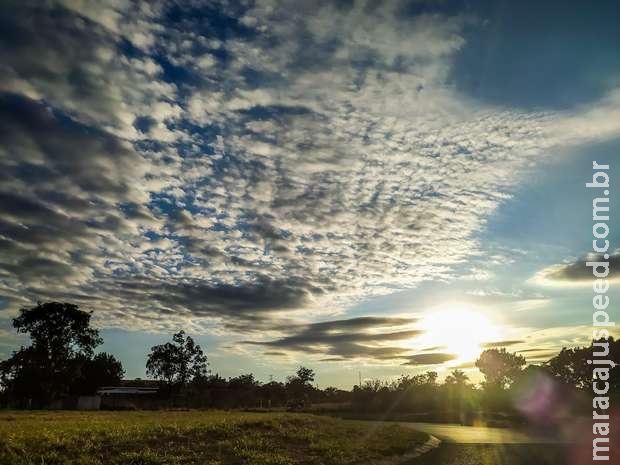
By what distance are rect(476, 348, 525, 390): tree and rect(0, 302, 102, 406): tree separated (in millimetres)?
118761

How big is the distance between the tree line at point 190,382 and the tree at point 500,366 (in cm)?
1827

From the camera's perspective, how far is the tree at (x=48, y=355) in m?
71.1

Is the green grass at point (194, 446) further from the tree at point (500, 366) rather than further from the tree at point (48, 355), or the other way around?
the tree at point (500, 366)

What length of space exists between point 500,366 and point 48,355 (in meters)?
129

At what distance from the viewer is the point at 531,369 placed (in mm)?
125375

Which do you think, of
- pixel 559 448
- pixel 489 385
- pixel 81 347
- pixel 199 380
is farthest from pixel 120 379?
pixel 559 448

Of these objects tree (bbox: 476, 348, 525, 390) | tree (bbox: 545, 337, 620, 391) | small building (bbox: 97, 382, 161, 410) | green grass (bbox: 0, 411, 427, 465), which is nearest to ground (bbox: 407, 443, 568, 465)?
green grass (bbox: 0, 411, 427, 465)

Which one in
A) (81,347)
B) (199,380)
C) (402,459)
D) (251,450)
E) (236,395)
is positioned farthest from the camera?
(199,380)

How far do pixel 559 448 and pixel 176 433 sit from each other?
20.4m

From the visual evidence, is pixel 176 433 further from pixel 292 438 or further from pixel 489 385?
pixel 489 385

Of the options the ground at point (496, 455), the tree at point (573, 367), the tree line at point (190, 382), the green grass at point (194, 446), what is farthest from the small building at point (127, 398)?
the tree at point (573, 367)

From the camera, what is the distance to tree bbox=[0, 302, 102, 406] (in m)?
71.1

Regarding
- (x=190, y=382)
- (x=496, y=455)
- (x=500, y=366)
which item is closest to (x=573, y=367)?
(x=500, y=366)

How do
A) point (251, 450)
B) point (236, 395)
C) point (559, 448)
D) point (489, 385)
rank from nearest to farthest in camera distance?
point (251, 450) → point (559, 448) → point (236, 395) → point (489, 385)
